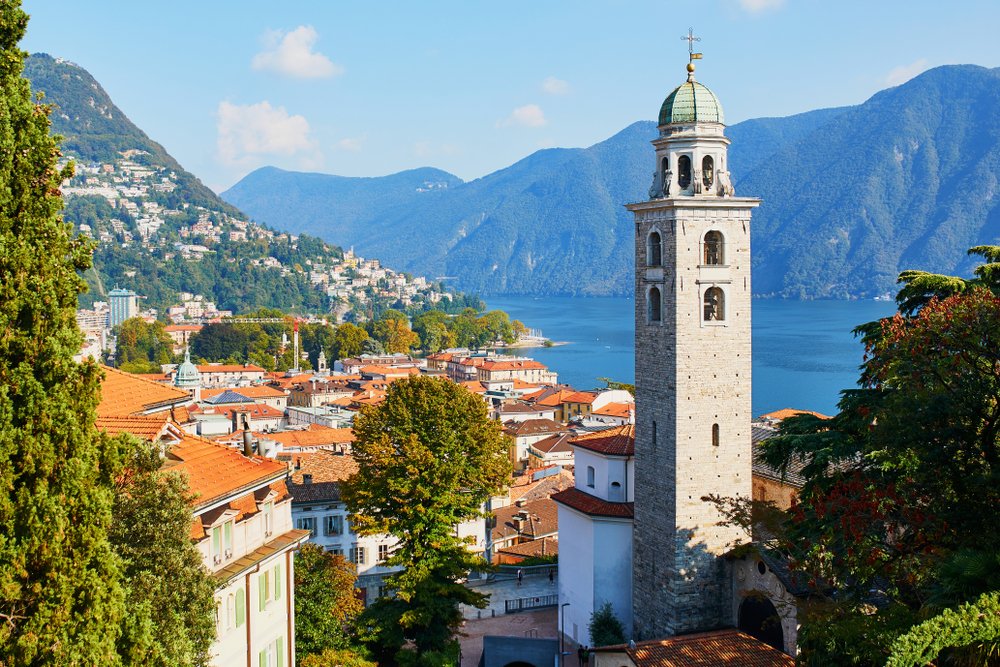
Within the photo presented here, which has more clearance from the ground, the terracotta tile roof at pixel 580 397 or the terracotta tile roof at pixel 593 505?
the terracotta tile roof at pixel 593 505

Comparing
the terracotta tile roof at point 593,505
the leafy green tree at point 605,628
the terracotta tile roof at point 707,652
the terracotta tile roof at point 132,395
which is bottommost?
the leafy green tree at point 605,628

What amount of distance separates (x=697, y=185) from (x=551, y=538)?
16697 mm

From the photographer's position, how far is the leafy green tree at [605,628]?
22.8 meters

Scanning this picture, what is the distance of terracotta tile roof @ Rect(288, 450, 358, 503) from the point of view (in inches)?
1230

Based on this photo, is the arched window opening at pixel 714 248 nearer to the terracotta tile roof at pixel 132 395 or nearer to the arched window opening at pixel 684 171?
the arched window opening at pixel 684 171

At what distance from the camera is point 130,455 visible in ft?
Result: 30.7

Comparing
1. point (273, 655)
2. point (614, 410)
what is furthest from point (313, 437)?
point (273, 655)

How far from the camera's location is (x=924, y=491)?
12.2 metres

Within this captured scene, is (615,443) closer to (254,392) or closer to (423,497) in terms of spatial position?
(423,497)

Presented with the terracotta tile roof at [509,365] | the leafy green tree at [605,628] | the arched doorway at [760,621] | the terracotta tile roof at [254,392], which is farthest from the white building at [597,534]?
the terracotta tile roof at [509,365]

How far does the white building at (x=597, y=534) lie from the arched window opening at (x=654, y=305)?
3119 mm

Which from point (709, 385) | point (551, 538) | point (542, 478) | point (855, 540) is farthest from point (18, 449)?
point (542, 478)

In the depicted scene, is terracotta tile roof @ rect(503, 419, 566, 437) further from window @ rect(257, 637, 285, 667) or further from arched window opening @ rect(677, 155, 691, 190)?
window @ rect(257, 637, 285, 667)

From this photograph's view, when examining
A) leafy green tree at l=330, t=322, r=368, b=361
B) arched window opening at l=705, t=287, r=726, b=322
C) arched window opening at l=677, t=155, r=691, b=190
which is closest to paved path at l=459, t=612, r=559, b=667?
arched window opening at l=705, t=287, r=726, b=322
